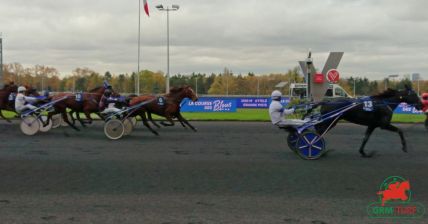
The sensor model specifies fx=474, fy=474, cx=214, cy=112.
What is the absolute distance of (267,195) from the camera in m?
6.43

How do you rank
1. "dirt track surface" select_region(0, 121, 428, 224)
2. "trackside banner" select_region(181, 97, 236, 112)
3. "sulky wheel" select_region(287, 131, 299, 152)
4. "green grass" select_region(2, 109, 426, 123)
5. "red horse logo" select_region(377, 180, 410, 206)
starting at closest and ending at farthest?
"dirt track surface" select_region(0, 121, 428, 224)
"red horse logo" select_region(377, 180, 410, 206)
"sulky wheel" select_region(287, 131, 299, 152)
"green grass" select_region(2, 109, 426, 123)
"trackside banner" select_region(181, 97, 236, 112)

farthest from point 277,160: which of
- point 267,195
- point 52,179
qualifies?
point 52,179

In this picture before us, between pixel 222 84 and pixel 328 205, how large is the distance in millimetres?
77701

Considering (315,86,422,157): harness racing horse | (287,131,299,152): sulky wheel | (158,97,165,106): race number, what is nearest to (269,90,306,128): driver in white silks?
(287,131,299,152): sulky wheel

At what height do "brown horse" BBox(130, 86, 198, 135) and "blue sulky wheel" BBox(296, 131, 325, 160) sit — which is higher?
"brown horse" BBox(130, 86, 198, 135)

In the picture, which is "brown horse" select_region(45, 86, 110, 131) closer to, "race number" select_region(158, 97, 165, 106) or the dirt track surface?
"race number" select_region(158, 97, 165, 106)

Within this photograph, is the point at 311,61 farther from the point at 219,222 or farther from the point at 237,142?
the point at 219,222

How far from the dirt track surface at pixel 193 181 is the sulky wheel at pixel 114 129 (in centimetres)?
76

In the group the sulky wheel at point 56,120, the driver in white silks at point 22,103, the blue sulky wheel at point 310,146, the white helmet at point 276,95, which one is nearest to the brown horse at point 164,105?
the driver in white silks at point 22,103

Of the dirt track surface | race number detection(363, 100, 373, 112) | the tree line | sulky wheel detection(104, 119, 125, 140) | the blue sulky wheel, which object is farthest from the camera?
the tree line

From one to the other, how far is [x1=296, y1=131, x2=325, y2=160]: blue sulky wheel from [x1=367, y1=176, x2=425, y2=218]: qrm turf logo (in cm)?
247

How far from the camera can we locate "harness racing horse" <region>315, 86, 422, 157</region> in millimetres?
10133

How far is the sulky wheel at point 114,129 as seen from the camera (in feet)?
43.8

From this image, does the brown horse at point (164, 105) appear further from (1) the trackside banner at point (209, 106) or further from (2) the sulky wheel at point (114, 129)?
(1) the trackside banner at point (209, 106)
